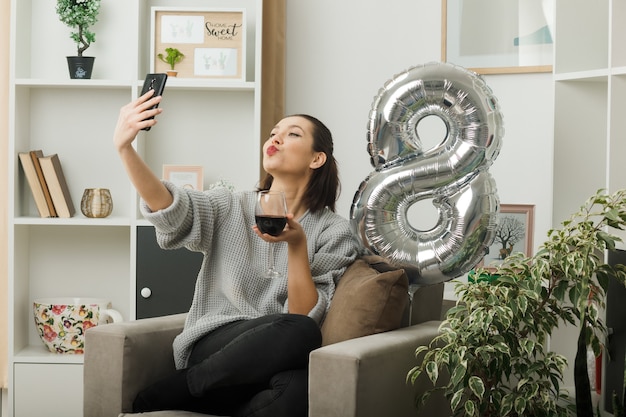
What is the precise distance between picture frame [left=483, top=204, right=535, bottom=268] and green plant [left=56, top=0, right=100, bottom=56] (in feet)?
5.76

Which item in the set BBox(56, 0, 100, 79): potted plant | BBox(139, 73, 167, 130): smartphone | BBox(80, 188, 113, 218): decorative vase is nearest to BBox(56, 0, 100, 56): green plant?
BBox(56, 0, 100, 79): potted plant

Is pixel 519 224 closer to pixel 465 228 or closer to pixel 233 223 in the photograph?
pixel 465 228

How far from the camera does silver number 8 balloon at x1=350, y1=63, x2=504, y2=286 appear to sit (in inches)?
100

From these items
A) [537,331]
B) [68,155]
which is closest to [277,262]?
[537,331]

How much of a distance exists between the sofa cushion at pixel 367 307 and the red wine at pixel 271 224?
0.87 feet

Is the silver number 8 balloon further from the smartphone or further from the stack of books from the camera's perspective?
the stack of books

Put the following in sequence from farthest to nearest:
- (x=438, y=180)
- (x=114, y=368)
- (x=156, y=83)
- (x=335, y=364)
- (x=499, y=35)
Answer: (x=499, y=35) < (x=438, y=180) < (x=156, y=83) < (x=114, y=368) < (x=335, y=364)

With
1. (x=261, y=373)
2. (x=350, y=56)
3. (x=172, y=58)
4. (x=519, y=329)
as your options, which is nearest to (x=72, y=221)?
(x=172, y=58)

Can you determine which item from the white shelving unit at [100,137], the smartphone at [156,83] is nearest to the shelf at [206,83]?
the white shelving unit at [100,137]

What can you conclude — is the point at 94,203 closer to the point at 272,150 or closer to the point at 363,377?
the point at 272,150

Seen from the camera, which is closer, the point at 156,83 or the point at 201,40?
the point at 156,83

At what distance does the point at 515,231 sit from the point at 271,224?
4.68 feet

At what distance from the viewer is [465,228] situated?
256cm

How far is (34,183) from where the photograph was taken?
10.9 ft
